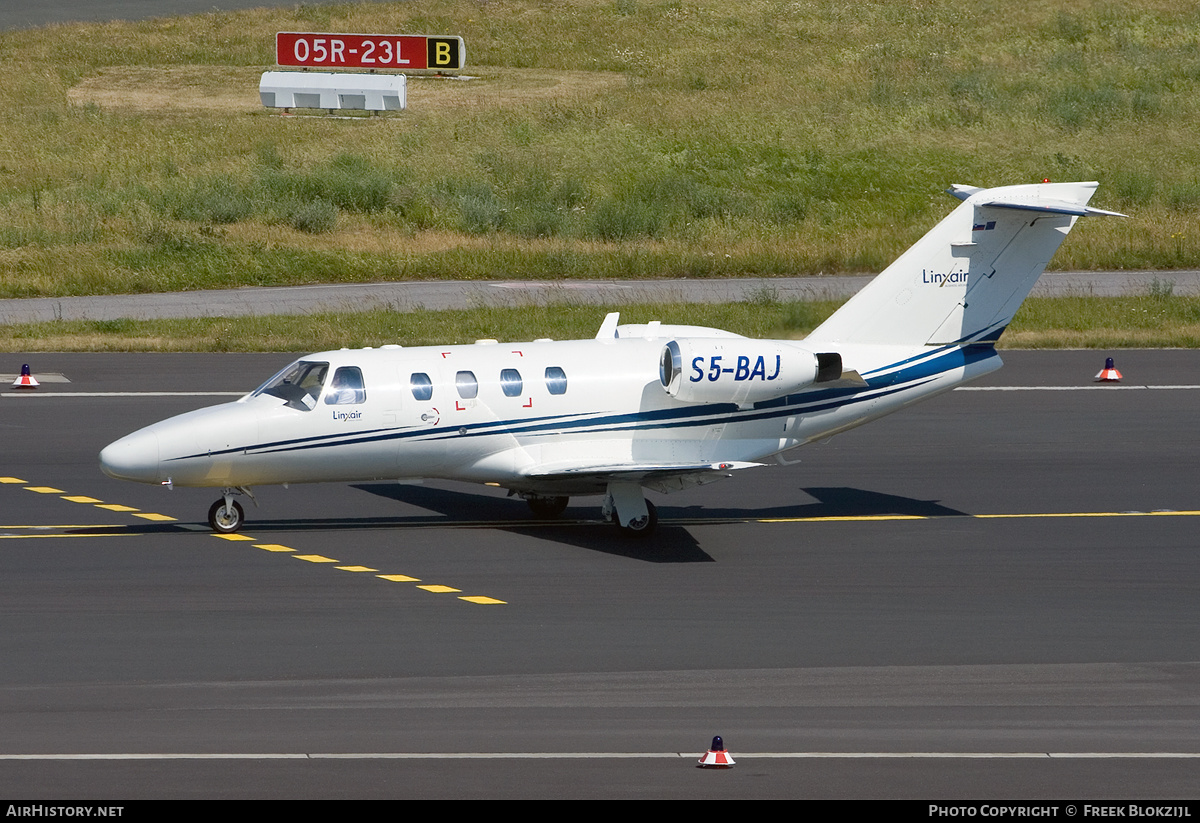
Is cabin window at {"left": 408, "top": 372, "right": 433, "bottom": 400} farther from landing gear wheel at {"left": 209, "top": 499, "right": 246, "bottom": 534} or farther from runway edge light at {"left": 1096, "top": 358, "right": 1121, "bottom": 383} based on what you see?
runway edge light at {"left": 1096, "top": 358, "right": 1121, "bottom": 383}

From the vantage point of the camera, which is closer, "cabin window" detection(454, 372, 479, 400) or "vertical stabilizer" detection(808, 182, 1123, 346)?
"cabin window" detection(454, 372, 479, 400)

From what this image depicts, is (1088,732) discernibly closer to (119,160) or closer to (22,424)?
(22,424)

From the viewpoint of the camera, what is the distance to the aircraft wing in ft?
64.3

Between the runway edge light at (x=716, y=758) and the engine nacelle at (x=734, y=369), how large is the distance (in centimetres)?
853

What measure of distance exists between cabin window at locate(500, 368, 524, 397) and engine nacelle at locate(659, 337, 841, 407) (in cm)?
193

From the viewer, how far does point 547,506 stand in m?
22.0

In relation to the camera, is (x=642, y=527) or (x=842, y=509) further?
(x=842, y=509)

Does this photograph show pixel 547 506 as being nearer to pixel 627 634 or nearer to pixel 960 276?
pixel 627 634

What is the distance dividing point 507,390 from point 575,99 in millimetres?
53454

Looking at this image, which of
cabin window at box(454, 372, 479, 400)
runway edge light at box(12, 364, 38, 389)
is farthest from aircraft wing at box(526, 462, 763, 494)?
runway edge light at box(12, 364, 38, 389)

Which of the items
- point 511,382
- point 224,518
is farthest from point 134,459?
point 511,382

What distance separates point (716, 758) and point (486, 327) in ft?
82.2

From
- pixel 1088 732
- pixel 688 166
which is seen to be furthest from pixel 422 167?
pixel 1088 732

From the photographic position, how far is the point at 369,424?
20.0 m
